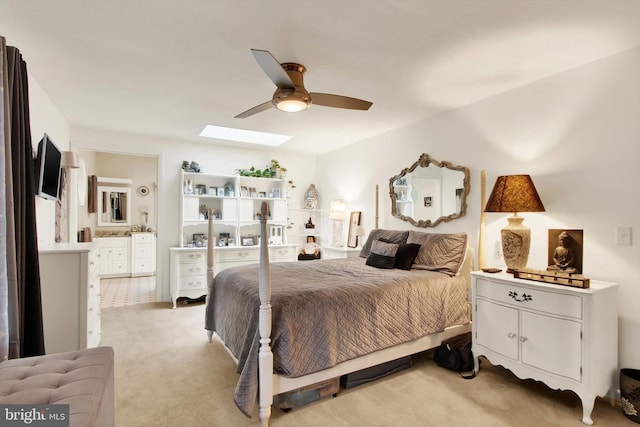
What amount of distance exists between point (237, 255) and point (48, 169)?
2.61 metres

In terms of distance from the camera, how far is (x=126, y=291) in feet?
18.1

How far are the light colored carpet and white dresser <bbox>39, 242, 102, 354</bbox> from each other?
465 millimetres

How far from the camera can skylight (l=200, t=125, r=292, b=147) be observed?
4667 millimetres

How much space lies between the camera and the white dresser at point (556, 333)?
202 centimetres

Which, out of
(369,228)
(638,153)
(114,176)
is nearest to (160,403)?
(369,228)

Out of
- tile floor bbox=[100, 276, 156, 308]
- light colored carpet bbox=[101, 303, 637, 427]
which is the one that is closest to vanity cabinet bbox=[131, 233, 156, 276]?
tile floor bbox=[100, 276, 156, 308]

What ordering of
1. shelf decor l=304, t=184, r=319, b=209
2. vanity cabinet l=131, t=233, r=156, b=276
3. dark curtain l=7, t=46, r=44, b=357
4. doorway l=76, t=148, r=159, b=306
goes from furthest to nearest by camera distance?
vanity cabinet l=131, t=233, r=156, b=276
doorway l=76, t=148, r=159, b=306
shelf decor l=304, t=184, r=319, b=209
dark curtain l=7, t=46, r=44, b=357

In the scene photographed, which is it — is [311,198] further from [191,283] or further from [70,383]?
[70,383]

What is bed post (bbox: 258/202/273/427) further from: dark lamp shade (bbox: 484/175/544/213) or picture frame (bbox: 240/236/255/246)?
picture frame (bbox: 240/236/255/246)

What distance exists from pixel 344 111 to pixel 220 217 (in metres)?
2.67

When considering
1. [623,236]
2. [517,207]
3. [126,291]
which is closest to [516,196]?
[517,207]

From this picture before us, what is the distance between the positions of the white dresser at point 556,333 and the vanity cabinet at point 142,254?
6675 millimetres

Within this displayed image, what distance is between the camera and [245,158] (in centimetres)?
543

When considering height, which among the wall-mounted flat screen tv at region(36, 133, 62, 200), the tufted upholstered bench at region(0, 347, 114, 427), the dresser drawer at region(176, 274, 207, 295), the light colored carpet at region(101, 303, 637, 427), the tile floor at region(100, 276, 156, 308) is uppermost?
the wall-mounted flat screen tv at region(36, 133, 62, 200)
